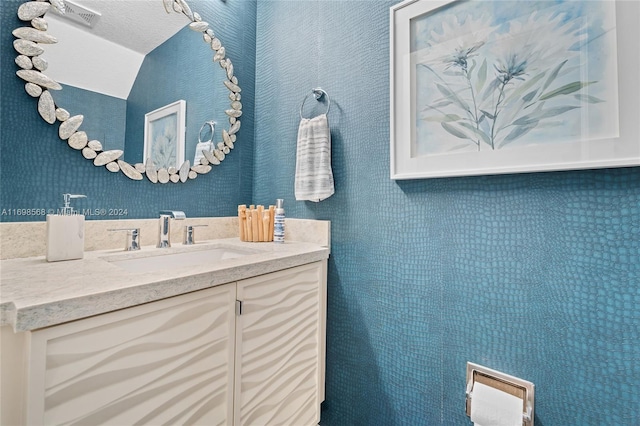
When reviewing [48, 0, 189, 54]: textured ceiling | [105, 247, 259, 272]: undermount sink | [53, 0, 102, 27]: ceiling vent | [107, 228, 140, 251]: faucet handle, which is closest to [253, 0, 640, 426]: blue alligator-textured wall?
[105, 247, 259, 272]: undermount sink

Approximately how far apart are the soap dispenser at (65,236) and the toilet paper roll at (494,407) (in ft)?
4.51

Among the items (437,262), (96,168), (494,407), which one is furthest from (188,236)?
(494,407)

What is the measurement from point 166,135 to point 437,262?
127cm

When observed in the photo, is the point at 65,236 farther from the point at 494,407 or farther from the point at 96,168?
the point at 494,407

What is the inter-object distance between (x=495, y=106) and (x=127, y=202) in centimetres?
143

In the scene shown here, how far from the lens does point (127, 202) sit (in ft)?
4.03

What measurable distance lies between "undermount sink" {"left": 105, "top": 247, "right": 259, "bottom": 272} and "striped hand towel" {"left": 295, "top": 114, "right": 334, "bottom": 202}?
38cm

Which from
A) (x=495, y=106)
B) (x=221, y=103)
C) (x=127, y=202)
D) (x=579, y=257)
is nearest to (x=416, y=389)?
(x=579, y=257)

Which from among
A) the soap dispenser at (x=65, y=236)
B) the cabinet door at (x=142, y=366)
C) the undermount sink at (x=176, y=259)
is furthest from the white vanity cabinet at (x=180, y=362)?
the soap dispenser at (x=65, y=236)

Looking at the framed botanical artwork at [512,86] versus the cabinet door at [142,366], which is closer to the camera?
the cabinet door at [142,366]

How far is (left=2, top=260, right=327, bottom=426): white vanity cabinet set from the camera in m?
0.56

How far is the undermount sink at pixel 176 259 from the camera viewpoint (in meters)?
1.09

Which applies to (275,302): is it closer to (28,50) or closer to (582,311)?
(582,311)

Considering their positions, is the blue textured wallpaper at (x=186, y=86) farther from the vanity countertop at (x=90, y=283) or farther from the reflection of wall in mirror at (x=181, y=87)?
the vanity countertop at (x=90, y=283)
